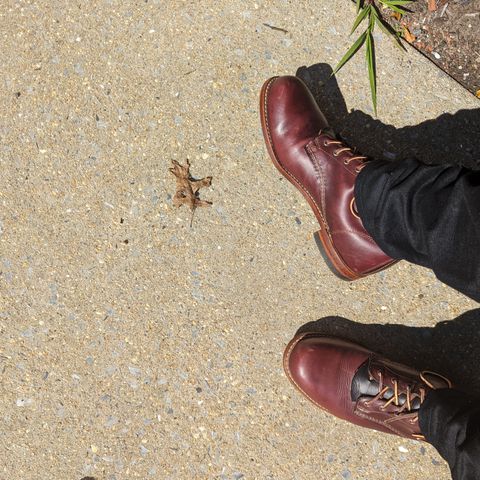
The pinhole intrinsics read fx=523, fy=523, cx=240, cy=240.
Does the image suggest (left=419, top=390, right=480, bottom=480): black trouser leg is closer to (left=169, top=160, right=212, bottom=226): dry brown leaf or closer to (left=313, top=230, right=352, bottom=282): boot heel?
(left=313, top=230, right=352, bottom=282): boot heel

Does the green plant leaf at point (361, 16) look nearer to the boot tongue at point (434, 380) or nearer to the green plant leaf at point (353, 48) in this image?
the green plant leaf at point (353, 48)

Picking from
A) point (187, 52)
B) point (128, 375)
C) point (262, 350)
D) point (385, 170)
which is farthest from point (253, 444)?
point (187, 52)

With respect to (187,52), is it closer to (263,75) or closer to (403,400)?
(263,75)

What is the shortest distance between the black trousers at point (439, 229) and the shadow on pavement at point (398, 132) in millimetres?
380

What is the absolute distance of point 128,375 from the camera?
2359 millimetres

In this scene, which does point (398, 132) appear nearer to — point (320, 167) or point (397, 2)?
point (320, 167)

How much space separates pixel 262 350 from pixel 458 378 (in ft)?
2.86

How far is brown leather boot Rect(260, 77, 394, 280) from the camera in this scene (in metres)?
2.10

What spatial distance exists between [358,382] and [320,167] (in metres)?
0.92

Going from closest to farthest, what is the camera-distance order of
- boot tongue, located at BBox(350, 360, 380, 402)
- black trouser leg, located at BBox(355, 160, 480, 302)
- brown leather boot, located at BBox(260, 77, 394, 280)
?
black trouser leg, located at BBox(355, 160, 480, 302) → brown leather boot, located at BBox(260, 77, 394, 280) → boot tongue, located at BBox(350, 360, 380, 402)

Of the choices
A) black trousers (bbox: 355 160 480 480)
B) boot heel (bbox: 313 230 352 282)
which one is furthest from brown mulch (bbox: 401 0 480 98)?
boot heel (bbox: 313 230 352 282)

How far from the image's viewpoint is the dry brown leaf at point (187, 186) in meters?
2.32

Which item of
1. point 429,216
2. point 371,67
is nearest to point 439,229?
point 429,216

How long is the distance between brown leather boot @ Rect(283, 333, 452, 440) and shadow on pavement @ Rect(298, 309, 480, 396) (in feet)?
0.21
